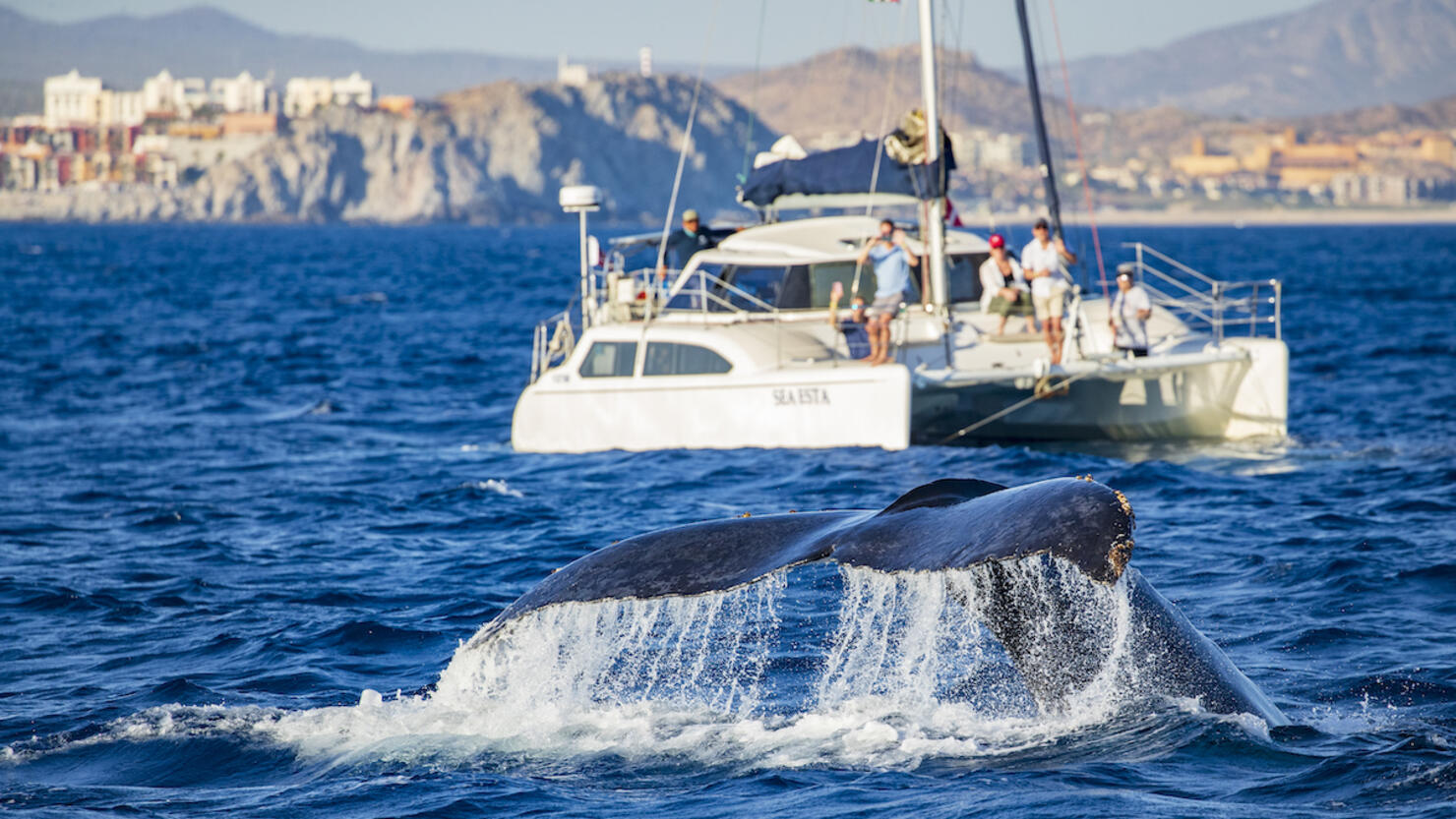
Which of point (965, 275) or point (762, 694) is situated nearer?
point (762, 694)

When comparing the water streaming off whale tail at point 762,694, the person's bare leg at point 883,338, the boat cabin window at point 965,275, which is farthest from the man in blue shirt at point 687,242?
Answer: the water streaming off whale tail at point 762,694

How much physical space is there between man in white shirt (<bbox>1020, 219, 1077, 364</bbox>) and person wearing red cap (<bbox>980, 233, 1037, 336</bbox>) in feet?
1.60

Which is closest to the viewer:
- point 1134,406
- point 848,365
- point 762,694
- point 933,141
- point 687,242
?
point 762,694

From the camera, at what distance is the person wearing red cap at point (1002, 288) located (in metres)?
17.7

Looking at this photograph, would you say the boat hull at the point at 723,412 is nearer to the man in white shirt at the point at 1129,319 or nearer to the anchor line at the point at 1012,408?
the anchor line at the point at 1012,408

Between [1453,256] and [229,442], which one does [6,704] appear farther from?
[1453,256]

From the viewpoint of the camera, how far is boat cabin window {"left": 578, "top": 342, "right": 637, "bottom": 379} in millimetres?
16859

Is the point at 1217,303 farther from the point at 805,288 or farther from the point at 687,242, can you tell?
the point at 687,242

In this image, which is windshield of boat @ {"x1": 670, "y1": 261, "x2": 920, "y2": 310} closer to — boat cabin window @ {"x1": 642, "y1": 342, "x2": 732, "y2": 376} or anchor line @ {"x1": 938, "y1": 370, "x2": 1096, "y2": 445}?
boat cabin window @ {"x1": 642, "y1": 342, "x2": 732, "y2": 376}

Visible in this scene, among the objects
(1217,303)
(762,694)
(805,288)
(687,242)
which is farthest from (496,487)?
(762,694)

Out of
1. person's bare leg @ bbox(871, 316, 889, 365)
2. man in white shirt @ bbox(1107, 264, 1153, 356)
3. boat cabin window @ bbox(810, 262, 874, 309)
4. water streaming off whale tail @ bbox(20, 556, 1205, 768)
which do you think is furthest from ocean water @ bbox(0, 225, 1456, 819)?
boat cabin window @ bbox(810, 262, 874, 309)

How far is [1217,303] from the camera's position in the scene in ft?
54.4

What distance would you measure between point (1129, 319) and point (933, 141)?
3012 mm

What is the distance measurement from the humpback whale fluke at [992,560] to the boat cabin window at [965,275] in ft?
41.0
